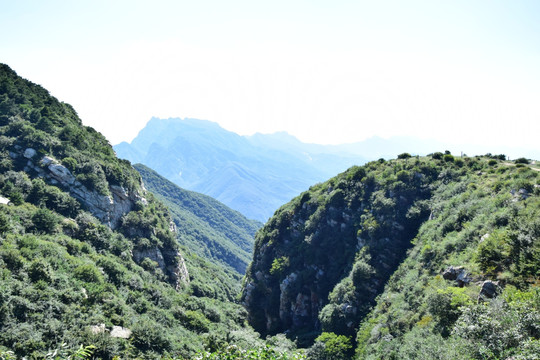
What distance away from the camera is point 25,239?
27.0 metres

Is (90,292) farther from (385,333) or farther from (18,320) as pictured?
(385,333)

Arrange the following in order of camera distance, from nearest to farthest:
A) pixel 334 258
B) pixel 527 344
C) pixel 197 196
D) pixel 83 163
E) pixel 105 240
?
pixel 527 344 < pixel 105 240 < pixel 83 163 < pixel 334 258 < pixel 197 196

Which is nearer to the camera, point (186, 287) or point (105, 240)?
point (105, 240)

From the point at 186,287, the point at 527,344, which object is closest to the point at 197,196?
the point at 186,287

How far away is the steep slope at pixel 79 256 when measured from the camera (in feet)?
70.8

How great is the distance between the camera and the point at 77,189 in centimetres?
4091

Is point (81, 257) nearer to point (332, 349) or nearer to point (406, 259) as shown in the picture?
point (332, 349)

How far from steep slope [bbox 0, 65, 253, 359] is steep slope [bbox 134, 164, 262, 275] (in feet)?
208

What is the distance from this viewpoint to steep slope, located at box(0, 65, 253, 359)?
2158 cm

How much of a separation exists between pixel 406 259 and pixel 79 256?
3893cm

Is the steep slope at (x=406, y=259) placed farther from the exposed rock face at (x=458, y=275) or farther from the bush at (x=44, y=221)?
the bush at (x=44, y=221)

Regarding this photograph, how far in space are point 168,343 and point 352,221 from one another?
35056 millimetres

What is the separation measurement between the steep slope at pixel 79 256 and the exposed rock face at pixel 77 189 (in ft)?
0.46

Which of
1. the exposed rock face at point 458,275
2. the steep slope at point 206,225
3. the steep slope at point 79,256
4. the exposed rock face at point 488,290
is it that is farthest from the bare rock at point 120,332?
the steep slope at point 206,225
